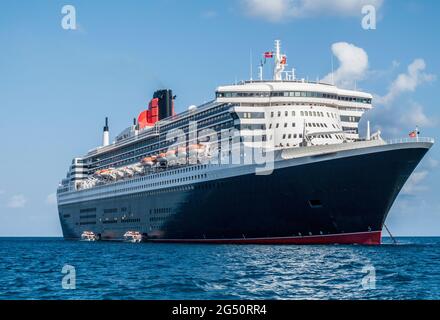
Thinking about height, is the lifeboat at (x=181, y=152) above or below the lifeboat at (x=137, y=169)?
above

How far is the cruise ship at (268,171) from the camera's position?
4644 centimetres

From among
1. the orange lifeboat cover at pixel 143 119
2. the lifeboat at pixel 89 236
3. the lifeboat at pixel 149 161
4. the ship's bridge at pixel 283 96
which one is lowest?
the lifeboat at pixel 89 236

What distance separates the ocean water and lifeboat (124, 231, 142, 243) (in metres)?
27.3

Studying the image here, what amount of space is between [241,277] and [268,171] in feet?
69.6

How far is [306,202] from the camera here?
4769 cm

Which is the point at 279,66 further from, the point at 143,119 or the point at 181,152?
the point at 143,119

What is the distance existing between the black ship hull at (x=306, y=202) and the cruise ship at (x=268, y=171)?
0.24 feet

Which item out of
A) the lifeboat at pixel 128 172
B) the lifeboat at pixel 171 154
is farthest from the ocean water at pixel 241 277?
the lifeboat at pixel 128 172
